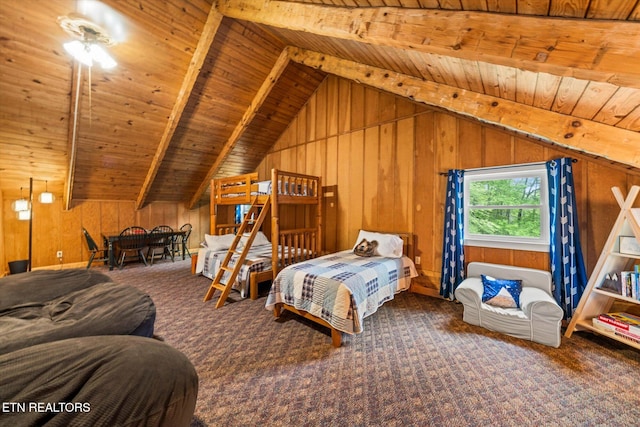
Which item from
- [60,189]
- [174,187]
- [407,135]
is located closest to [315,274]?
[407,135]

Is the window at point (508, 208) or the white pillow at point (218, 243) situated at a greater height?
the window at point (508, 208)

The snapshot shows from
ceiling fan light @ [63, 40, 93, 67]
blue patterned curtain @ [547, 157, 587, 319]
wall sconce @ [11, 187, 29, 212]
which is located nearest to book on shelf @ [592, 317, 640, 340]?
blue patterned curtain @ [547, 157, 587, 319]

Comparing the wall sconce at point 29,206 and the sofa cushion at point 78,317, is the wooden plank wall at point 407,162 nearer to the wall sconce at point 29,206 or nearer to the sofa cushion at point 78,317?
the sofa cushion at point 78,317

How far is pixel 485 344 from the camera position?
7.67 ft

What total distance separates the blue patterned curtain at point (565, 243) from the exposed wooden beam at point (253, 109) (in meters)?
4.11

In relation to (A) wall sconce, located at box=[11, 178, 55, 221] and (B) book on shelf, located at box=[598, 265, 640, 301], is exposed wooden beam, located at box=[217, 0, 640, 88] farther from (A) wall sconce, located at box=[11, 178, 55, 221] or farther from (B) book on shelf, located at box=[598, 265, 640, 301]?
(A) wall sconce, located at box=[11, 178, 55, 221]

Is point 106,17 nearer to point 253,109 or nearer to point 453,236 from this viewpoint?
point 253,109

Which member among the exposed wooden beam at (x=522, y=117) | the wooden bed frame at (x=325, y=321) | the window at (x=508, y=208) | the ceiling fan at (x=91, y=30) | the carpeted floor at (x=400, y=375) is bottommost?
the carpeted floor at (x=400, y=375)

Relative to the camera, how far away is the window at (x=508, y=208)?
2.97 m

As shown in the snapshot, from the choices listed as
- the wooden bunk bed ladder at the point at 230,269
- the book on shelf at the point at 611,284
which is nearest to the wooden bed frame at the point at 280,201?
the wooden bunk bed ladder at the point at 230,269

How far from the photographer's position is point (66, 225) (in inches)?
207

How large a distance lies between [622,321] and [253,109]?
18.3 feet

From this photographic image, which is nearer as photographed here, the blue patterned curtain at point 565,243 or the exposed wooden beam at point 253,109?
the blue patterned curtain at point 565,243

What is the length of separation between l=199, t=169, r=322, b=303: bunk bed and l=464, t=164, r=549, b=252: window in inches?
93.0
